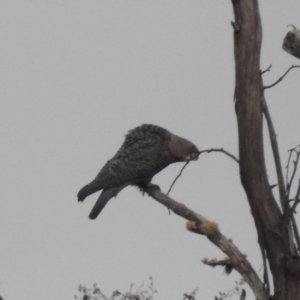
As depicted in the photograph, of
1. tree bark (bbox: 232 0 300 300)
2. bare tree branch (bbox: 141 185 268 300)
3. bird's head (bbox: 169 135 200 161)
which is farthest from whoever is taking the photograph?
bird's head (bbox: 169 135 200 161)

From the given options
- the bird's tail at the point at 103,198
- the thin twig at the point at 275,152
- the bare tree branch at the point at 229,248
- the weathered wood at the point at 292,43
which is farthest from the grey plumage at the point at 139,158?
the weathered wood at the point at 292,43

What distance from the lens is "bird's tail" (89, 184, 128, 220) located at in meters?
9.20

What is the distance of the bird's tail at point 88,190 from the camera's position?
9.42 metres

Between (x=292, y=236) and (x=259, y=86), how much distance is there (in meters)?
1.10

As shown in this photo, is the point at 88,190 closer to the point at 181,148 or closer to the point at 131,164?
the point at 131,164

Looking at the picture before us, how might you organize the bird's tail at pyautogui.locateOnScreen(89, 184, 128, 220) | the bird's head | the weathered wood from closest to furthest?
1. the weathered wood
2. the bird's tail at pyautogui.locateOnScreen(89, 184, 128, 220)
3. the bird's head

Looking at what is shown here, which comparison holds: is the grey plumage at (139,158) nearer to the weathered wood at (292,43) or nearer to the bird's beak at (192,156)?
the bird's beak at (192,156)

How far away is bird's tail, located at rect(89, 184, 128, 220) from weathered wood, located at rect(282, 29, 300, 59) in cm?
418

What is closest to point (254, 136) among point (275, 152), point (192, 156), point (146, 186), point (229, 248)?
point (275, 152)

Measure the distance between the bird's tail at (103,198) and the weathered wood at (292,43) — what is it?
4.18 meters

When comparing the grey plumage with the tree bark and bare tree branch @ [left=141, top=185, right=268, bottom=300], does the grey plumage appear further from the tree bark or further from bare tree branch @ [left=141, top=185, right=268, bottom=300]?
Answer: the tree bark

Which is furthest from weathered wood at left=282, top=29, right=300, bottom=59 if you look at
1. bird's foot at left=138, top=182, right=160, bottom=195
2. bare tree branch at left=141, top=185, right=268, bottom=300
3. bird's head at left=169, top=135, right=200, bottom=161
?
bird's head at left=169, top=135, right=200, bottom=161

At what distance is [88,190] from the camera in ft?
31.1

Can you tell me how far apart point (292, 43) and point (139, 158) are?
4663 mm
